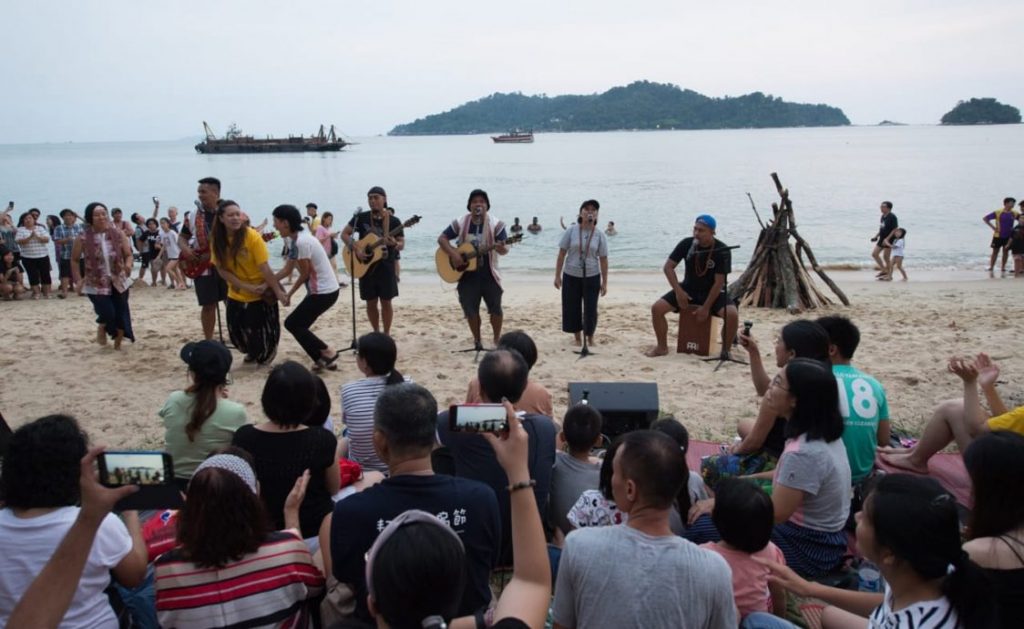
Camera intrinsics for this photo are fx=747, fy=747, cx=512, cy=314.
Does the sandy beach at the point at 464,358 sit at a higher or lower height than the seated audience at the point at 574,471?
lower

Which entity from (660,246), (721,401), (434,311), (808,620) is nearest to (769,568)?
(808,620)

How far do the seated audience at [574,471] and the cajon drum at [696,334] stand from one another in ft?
16.1

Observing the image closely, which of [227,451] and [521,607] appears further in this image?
[227,451]

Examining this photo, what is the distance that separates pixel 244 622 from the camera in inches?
101

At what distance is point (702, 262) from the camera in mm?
8211

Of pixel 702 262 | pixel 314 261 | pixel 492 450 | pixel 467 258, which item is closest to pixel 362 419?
pixel 492 450

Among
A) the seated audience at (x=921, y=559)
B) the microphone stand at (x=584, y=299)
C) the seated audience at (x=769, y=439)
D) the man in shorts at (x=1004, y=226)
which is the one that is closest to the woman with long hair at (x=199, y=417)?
the seated audience at (x=769, y=439)

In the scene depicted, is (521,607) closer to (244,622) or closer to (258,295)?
(244,622)

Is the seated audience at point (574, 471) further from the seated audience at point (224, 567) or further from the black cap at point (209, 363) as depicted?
the black cap at point (209, 363)

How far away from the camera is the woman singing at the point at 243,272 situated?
300 inches

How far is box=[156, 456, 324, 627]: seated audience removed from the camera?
2545 millimetres

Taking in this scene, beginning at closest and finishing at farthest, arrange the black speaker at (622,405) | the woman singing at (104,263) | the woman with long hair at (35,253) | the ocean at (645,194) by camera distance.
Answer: the black speaker at (622,405) < the woman singing at (104,263) < the woman with long hair at (35,253) < the ocean at (645,194)

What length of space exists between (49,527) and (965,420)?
15.9 feet

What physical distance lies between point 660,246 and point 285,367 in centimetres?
2490
